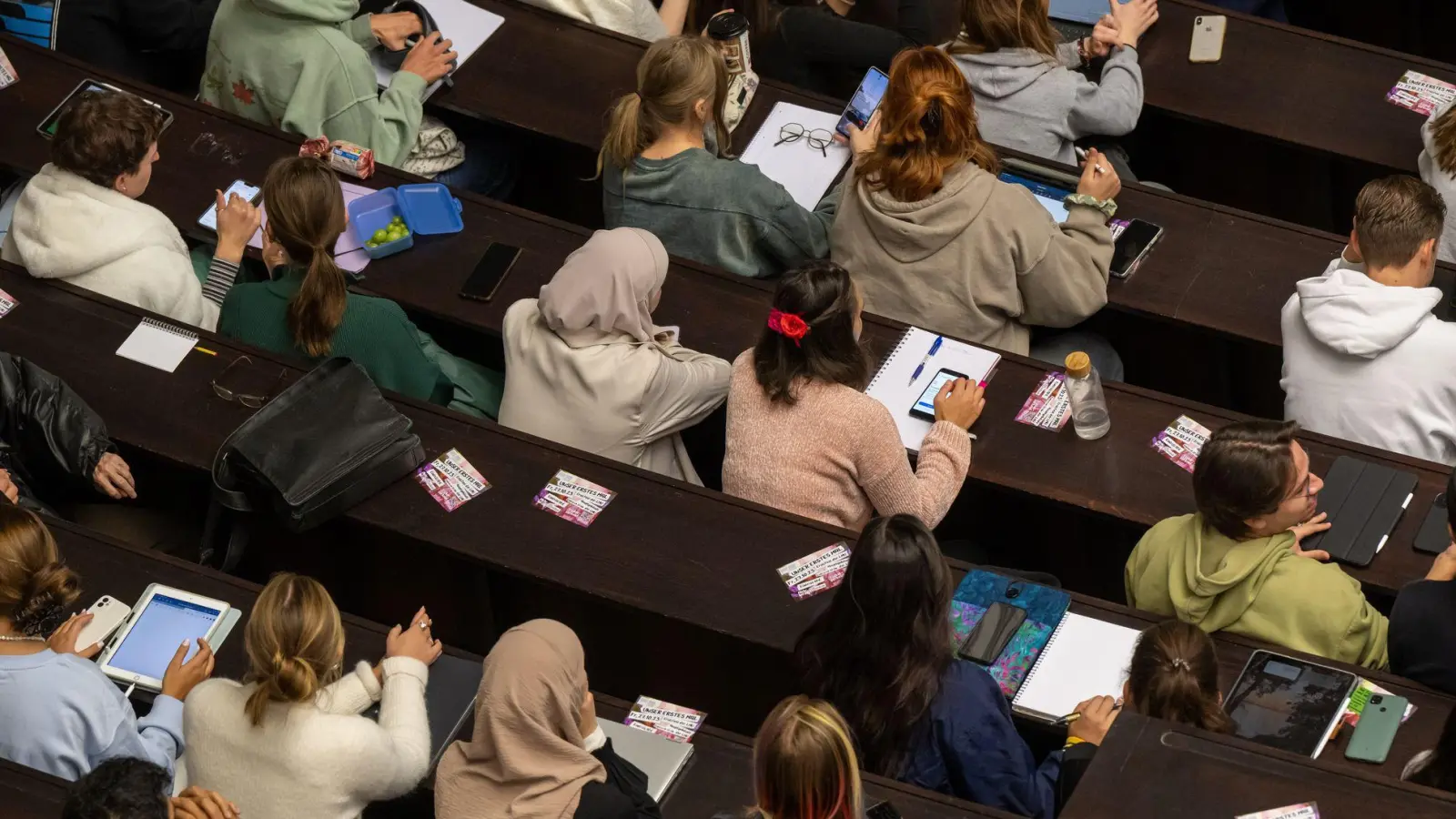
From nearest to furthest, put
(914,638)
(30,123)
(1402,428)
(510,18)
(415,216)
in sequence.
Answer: (914,638), (1402,428), (415,216), (30,123), (510,18)

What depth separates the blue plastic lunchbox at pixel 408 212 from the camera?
17.3 feet

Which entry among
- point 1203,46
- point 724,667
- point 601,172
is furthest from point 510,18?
point 724,667

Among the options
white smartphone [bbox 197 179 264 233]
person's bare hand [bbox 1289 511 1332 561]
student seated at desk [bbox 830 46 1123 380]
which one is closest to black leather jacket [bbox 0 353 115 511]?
white smartphone [bbox 197 179 264 233]

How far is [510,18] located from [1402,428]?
3141 millimetres

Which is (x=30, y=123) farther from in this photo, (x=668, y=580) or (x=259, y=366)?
(x=668, y=580)

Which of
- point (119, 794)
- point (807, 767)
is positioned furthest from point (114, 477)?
point (807, 767)

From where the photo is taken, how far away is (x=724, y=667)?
4.32m

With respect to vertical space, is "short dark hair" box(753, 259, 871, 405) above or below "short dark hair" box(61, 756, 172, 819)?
above

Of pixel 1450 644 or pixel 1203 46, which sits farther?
pixel 1203 46

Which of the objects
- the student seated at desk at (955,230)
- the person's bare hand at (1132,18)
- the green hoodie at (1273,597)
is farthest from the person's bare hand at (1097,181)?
the green hoodie at (1273,597)

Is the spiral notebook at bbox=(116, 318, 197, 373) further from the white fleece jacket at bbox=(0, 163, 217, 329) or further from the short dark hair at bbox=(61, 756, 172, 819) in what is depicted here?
the short dark hair at bbox=(61, 756, 172, 819)

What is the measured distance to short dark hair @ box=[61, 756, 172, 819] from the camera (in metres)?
3.17

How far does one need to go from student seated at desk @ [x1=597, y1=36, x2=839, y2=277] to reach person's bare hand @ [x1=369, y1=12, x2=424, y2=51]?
1.08 m

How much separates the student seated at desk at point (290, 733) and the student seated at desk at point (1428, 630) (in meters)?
2.13
